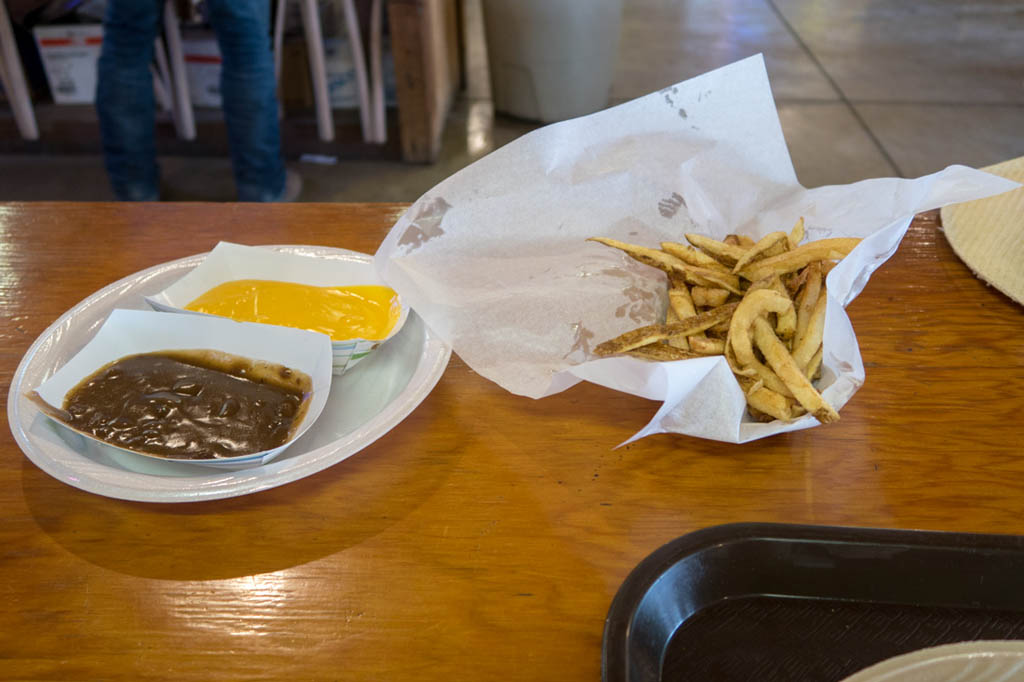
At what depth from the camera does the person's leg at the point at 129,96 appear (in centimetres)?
248

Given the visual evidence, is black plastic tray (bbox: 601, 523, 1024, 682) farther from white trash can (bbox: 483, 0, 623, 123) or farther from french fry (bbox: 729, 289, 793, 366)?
white trash can (bbox: 483, 0, 623, 123)

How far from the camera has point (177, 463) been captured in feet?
2.55

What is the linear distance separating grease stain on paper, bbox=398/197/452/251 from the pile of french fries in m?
0.20

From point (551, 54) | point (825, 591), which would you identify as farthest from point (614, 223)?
point (551, 54)

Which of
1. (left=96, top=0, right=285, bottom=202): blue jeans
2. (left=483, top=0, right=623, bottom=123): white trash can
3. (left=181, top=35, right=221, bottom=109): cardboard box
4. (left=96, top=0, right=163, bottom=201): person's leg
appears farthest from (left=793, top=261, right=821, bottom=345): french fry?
(left=181, top=35, right=221, bottom=109): cardboard box

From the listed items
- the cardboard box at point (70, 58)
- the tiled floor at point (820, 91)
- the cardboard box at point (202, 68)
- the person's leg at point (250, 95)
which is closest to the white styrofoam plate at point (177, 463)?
the person's leg at point (250, 95)

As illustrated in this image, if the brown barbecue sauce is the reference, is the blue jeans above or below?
below

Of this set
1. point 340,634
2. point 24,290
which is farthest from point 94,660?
point 24,290

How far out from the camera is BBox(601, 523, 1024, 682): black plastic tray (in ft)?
2.30

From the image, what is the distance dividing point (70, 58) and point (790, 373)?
3502 mm

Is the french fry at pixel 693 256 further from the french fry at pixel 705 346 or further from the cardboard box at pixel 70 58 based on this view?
the cardboard box at pixel 70 58

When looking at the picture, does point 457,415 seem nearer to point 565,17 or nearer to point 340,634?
point 340,634

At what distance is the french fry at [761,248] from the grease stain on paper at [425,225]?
356 mm

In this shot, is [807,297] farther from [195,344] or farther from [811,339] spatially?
[195,344]
